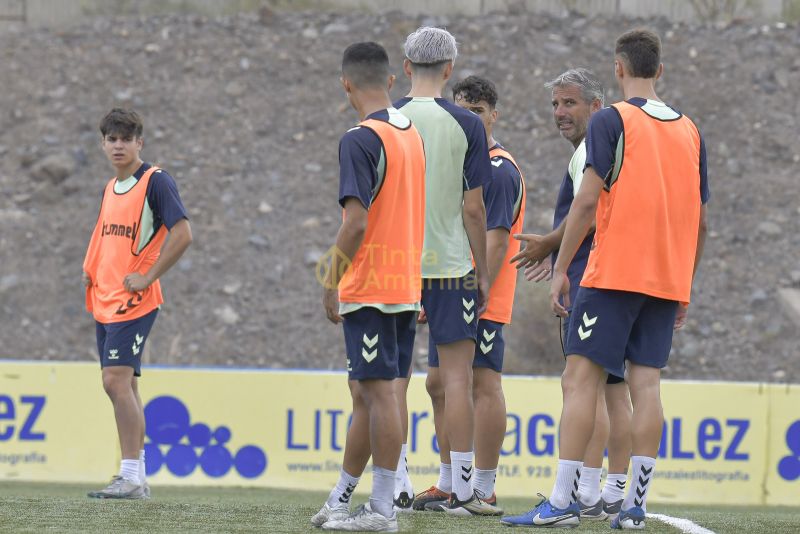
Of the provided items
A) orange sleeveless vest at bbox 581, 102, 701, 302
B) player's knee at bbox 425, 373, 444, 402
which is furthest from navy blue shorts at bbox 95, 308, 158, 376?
orange sleeveless vest at bbox 581, 102, 701, 302

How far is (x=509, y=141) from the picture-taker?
70.3ft

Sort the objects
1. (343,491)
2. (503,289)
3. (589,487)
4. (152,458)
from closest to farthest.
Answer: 1. (343,491)
2. (589,487)
3. (503,289)
4. (152,458)

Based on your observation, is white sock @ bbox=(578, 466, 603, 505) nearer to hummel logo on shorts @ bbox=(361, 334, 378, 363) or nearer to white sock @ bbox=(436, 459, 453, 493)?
white sock @ bbox=(436, 459, 453, 493)

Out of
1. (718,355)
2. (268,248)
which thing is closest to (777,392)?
(718,355)

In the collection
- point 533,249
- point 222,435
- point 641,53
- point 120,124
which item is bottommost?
point 222,435

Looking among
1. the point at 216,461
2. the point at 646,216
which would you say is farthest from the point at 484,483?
the point at 216,461

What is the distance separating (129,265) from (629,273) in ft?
10.7

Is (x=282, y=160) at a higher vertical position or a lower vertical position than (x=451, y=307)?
higher

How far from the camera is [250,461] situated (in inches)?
416

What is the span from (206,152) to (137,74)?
2377 mm

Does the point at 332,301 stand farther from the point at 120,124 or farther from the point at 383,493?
the point at 120,124

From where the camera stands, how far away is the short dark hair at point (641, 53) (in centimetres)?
549

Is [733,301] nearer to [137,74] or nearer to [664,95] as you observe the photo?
[664,95]

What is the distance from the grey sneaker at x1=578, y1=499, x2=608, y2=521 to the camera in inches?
231
